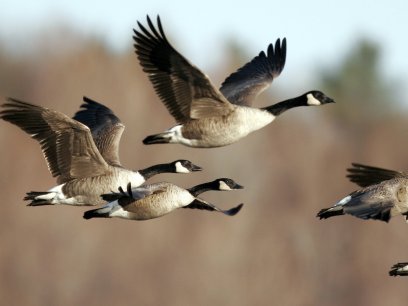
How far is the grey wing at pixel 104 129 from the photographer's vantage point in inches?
638

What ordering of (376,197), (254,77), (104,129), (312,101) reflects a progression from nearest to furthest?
(376,197) → (312,101) → (104,129) → (254,77)

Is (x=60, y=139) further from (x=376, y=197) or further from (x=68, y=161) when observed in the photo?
(x=376, y=197)

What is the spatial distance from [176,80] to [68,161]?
1.41 metres

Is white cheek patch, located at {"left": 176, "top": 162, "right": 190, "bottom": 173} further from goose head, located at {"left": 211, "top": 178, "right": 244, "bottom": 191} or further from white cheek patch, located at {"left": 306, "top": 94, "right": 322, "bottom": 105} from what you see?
white cheek patch, located at {"left": 306, "top": 94, "right": 322, "bottom": 105}

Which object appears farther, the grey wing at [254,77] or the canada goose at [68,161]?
the grey wing at [254,77]

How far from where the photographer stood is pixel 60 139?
1516cm

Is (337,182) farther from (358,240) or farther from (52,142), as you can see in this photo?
(52,142)

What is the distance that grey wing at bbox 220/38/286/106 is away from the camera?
54.8 ft

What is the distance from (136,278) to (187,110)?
2286cm

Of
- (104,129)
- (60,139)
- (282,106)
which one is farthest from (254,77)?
(60,139)

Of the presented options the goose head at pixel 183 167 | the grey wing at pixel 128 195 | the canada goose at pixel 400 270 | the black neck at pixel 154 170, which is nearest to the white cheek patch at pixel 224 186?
the goose head at pixel 183 167

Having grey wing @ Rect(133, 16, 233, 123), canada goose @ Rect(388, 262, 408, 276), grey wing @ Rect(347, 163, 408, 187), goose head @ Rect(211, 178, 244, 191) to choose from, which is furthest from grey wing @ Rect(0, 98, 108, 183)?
canada goose @ Rect(388, 262, 408, 276)

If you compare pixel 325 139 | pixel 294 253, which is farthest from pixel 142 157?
pixel 325 139

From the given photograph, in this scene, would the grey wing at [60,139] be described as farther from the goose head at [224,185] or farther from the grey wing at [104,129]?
the goose head at [224,185]
